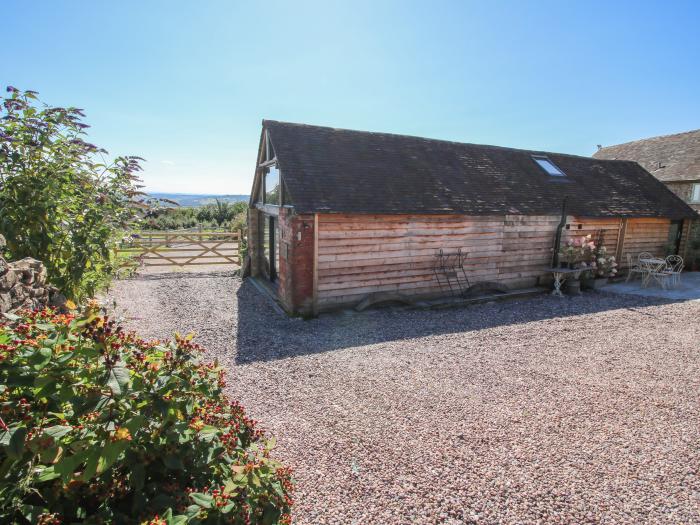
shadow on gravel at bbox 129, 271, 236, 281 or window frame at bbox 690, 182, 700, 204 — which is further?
window frame at bbox 690, 182, 700, 204

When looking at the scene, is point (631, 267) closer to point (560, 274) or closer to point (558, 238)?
point (558, 238)

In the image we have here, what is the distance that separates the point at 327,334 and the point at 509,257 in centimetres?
665

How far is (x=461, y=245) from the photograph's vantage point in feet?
34.9

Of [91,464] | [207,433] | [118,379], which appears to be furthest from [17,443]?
[207,433]

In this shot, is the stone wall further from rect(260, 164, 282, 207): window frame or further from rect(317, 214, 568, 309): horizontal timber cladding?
rect(260, 164, 282, 207): window frame

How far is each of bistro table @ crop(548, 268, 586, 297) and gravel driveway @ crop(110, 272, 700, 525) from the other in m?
2.02

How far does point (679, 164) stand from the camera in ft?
66.6

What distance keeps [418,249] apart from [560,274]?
483cm

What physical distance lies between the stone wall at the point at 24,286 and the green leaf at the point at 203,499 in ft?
11.8

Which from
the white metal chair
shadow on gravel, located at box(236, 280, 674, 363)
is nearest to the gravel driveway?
shadow on gravel, located at box(236, 280, 674, 363)

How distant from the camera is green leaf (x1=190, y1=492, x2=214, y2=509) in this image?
162 centimetres

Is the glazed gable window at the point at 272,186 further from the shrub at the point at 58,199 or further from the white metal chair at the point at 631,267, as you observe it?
the white metal chair at the point at 631,267

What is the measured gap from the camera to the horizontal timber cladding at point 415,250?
9195 millimetres

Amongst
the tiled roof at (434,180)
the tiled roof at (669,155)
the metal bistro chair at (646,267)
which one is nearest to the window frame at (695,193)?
the tiled roof at (669,155)
